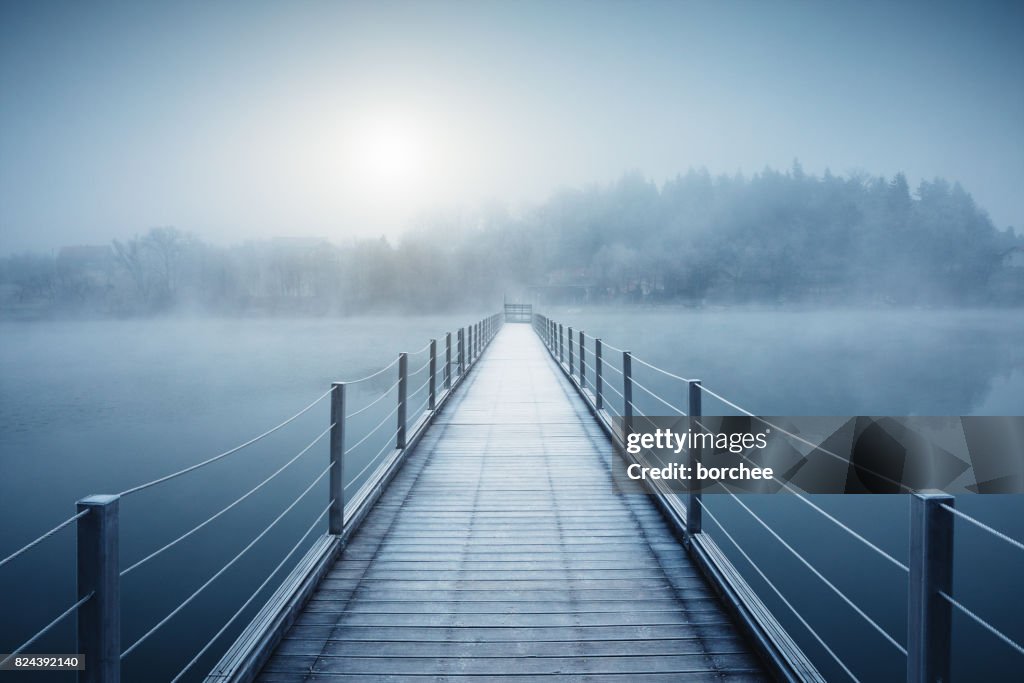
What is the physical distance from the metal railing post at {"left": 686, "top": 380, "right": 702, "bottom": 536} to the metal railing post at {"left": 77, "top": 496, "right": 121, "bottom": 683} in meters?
2.56

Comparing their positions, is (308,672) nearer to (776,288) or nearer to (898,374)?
(898,374)

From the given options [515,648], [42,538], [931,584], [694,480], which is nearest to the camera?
[42,538]

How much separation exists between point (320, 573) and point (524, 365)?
35.2ft

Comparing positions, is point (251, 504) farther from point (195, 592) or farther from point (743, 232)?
point (743, 232)

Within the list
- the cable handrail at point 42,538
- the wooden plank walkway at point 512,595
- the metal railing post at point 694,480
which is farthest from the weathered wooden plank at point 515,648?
the cable handrail at point 42,538

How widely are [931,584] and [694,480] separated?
159 cm

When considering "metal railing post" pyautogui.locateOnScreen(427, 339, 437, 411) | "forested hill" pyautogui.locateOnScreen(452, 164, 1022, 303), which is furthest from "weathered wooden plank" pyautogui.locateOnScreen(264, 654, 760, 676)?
"forested hill" pyautogui.locateOnScreen(452, 164, 1022, 303)

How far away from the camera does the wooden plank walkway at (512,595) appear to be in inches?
88.3

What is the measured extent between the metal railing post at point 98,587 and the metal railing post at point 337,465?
175 cm

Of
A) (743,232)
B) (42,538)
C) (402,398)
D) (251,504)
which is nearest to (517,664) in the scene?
(42,538)

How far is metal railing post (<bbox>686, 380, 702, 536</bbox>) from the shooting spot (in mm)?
3076

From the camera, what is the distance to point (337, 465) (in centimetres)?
330

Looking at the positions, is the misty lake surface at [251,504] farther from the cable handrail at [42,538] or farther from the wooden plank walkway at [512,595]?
the cable handrail at [42,538]

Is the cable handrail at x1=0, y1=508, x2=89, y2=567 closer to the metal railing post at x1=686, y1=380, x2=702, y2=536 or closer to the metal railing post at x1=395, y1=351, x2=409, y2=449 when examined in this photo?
the metal railing post at x1=686, y1=380, x2=702, y2=536
